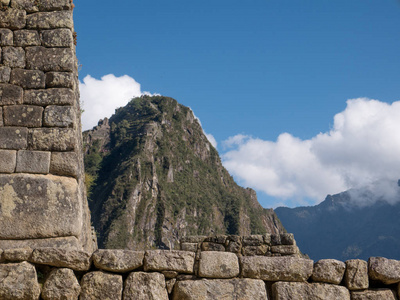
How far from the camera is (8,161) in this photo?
5.77 m

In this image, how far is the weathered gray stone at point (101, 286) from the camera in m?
4.19

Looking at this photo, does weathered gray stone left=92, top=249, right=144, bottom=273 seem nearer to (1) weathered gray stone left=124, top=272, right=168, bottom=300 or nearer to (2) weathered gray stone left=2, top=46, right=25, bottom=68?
(1) weathered gray stone left=124, top=272, right=168, bottom=300

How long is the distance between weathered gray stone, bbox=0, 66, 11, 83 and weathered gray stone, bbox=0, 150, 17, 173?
101 centimetres

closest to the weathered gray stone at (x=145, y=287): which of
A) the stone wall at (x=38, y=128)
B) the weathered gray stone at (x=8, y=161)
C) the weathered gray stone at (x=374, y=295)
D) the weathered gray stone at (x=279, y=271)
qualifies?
the weathered gray stone at (x=279, y=271)

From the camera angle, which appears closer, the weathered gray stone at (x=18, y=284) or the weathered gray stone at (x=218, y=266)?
the weathered gray stone at (x=18, y=284)

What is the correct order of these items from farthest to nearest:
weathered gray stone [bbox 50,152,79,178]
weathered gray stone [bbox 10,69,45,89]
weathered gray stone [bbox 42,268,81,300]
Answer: weathered gray stone [bbox 10,69,45,89] → weathered gray stone [bbox 50,152,79,178] → weathered gray stone [bbox 42,268,81,300]

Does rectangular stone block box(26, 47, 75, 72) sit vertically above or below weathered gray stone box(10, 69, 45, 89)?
above

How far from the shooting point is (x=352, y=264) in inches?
172

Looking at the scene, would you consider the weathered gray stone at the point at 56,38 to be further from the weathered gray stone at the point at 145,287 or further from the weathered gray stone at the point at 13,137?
the weathered gray stone at the point at 145,287

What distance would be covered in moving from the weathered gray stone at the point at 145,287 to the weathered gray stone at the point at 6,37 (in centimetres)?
387

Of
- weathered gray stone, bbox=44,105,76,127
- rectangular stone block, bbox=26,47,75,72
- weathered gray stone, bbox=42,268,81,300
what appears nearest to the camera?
weathered gray stone, bbox=42,268,81,300

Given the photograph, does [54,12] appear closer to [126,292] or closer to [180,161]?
[126,292]

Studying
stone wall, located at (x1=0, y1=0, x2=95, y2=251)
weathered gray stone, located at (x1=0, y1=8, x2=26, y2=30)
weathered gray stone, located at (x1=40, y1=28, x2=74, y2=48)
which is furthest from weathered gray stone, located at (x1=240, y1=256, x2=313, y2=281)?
weathered gray stone, located at (x1=0, y1=8, x2=26, y2=30)

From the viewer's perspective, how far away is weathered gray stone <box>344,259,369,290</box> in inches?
170
